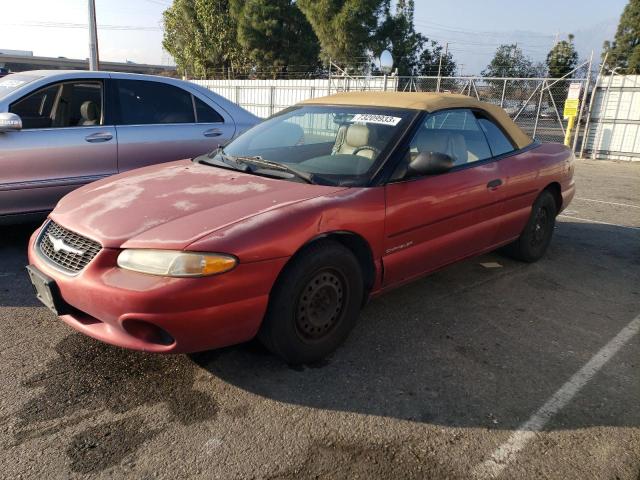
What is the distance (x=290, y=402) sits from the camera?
262cm

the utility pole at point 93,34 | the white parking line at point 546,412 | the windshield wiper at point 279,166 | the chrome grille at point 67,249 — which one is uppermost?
the utility pole at point 93,34

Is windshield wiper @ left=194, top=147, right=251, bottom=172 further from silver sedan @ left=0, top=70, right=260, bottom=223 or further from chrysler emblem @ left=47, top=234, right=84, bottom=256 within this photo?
silver sedan @ left=0, top=70, right=260, bottom=223

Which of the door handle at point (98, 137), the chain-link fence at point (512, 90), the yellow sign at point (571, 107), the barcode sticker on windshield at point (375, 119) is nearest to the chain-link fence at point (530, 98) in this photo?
the chain-link fence at point (512, 90)

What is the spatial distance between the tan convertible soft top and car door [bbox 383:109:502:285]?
0.27 ft

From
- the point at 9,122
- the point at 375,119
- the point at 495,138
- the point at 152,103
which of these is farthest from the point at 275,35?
the point at 375,119

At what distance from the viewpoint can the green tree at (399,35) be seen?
26.4 meters

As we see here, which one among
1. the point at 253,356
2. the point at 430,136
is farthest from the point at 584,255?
the point at 253,356

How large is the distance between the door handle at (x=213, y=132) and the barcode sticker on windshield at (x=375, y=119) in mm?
2307

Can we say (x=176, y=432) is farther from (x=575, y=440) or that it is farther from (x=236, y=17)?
(x=236, y=17)

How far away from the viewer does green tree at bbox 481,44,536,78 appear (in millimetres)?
30891

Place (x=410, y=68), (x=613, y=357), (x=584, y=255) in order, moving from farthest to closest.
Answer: (x=410, y=68), (x=584, y=255), (x=613, y=357)

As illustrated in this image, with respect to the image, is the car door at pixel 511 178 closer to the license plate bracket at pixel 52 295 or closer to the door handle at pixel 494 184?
the door handle at pixel 494 184

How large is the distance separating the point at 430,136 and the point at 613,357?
6.04 feet

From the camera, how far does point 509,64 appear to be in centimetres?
3197
